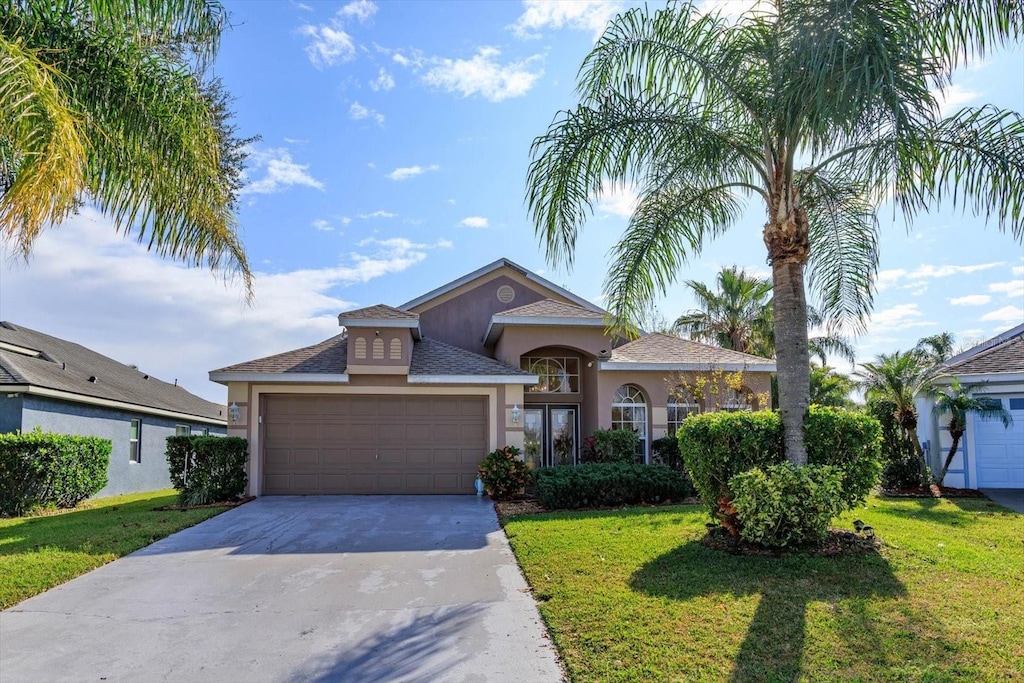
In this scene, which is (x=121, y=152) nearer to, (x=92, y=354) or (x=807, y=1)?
Answer: (x=807, y=1)

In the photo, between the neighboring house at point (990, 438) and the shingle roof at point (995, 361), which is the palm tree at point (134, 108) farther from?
the shingle roof at point (995, 361)

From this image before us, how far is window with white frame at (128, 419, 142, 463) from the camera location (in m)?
19.0

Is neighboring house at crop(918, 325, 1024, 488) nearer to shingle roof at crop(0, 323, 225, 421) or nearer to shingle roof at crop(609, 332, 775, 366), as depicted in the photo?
shingle roof at crop(609, 332, 775, 366)

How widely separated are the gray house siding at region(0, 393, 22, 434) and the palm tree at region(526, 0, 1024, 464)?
42.6 feet

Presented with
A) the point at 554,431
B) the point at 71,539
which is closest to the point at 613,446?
the point at 554,431

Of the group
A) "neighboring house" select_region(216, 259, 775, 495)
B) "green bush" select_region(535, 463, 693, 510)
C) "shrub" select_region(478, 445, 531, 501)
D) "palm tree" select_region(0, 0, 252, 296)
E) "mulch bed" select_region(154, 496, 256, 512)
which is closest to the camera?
"palm tree" select_region(0, 0, 252, 296)

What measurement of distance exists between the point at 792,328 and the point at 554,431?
10.5 m

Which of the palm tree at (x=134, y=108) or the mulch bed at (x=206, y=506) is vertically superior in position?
the palm tree at (x=134, y=108)

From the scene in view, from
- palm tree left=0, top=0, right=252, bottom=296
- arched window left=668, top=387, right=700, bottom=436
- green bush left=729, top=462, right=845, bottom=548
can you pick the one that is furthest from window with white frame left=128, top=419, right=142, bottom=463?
green bush left=729, top=462, right=845, bottom=548

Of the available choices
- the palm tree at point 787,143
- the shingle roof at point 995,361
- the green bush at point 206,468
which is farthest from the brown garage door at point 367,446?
the shingle roof at point 995,361

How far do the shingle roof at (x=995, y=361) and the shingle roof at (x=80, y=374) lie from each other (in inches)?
834

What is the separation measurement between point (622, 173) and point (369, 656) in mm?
6328

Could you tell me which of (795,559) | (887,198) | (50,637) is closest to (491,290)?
(887,198)

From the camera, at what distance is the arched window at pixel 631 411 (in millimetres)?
16672
